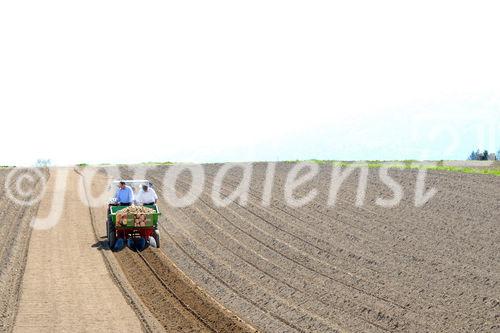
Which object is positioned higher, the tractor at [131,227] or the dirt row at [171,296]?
the tractor at [131,227]

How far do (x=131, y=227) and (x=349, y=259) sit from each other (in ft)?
21.5

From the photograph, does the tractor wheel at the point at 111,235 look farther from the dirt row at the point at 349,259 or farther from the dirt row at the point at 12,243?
the dirt row at the point at 12,243

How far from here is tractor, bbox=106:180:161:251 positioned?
62.5 ft

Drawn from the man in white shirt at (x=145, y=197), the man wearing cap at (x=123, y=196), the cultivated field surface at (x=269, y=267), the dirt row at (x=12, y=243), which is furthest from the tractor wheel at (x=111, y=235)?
the dirt row at (x=12, y=243)

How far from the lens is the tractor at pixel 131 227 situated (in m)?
19.1

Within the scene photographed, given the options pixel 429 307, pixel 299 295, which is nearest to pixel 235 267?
pixel 299 295

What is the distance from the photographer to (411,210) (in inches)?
968

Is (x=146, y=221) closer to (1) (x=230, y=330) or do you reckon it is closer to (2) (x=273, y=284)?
(2) (x=273, y=284)

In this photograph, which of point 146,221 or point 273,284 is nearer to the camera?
point 273,284

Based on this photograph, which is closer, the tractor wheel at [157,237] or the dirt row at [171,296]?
Answer: the dirt row at [171,296]

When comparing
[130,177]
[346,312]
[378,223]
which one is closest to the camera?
[346,312]

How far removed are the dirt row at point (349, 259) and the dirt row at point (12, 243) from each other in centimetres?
445

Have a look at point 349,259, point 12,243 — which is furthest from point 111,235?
point 349,259

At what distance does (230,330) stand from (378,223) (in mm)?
11153
